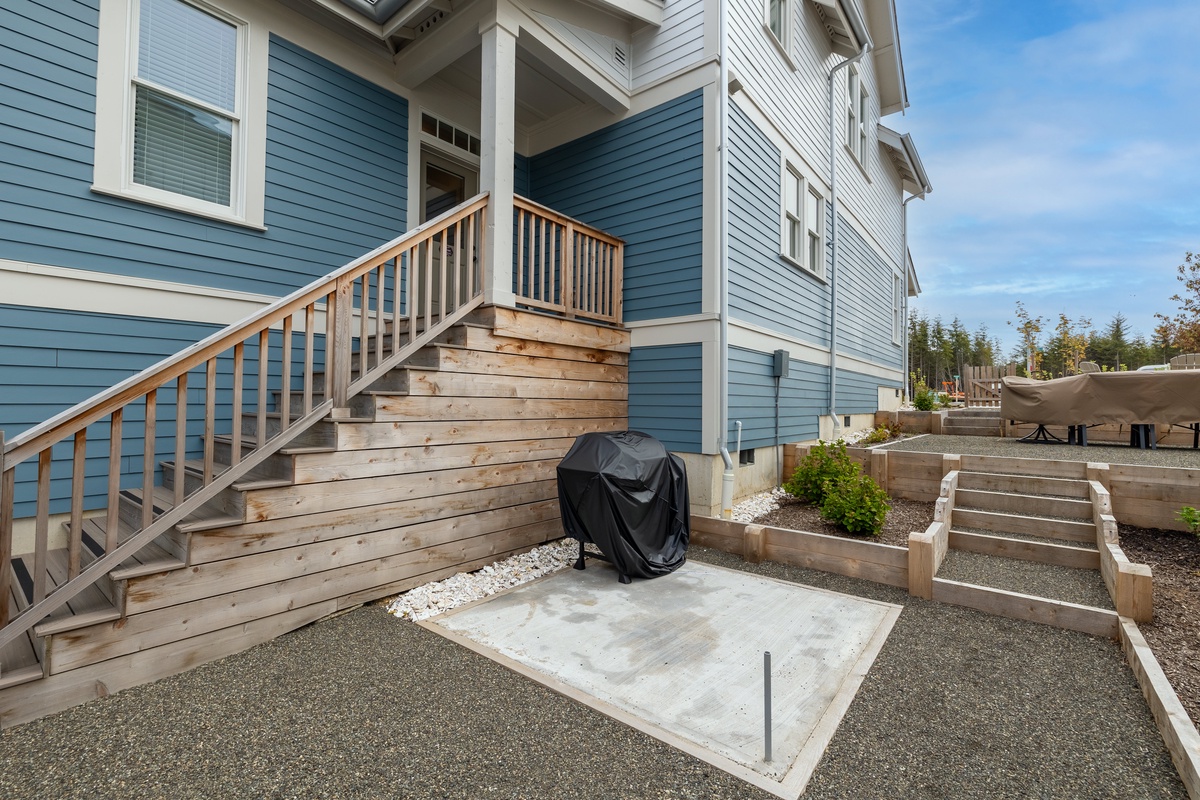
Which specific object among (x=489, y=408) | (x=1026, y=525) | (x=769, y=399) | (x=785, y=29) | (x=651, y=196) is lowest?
(x=1026, y=525)

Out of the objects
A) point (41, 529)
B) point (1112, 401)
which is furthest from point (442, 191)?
point (1112, 401)

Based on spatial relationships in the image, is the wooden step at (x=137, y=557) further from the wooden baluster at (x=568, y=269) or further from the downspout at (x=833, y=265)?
the downspout at (x=833, y=265)

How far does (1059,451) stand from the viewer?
7.17m

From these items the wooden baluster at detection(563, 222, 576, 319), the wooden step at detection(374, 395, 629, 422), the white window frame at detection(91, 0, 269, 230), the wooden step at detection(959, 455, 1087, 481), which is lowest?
the wooden step at detection(959, 455, 1087, 481)

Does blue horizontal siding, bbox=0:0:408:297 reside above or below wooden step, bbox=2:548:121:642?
above

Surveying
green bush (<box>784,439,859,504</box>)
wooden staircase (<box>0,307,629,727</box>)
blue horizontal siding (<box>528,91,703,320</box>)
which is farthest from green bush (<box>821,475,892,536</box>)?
wooden staircase (<box>0,307,629,727</box>)

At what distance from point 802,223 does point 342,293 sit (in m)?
6.74

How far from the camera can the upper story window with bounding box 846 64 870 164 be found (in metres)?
10.1

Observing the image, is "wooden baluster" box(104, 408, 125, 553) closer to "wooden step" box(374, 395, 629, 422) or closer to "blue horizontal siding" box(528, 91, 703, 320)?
"wooden step" box(374, 395, 629, 422)

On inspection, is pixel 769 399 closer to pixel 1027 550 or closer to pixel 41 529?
pixel 1027 550

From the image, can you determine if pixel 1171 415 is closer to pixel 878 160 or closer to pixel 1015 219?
pixel 878 160

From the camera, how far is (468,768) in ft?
7.11

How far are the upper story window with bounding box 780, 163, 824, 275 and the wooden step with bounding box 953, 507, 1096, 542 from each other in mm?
3897

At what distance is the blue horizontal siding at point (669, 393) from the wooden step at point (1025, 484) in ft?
9.46
